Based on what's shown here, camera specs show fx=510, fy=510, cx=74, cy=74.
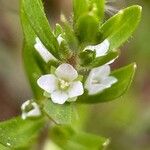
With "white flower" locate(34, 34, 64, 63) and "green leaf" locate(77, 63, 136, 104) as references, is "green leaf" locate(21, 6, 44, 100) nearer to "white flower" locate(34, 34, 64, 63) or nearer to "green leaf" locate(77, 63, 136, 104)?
"white flower" locate(34, 34, 64, 63)

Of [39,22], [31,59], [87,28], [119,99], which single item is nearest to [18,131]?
[31,59]

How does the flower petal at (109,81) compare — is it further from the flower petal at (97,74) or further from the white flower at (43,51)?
the white flower at (43,51)

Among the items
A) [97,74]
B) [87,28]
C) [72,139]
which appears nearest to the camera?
[87,28]

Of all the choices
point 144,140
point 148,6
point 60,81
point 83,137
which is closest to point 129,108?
point 144,140

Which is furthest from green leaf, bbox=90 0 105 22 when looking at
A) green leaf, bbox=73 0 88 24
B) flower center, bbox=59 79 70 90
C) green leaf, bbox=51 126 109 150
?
green leaf, bbox=51 126 109 150

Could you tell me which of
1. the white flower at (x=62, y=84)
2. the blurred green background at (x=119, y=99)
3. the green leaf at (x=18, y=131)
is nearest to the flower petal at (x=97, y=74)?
the white flower at (x=62, y=84)

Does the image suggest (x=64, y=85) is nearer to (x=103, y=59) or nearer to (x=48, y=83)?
(x=48, y=83)
